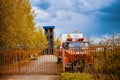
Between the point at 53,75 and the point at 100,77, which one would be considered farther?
the point at 53,75

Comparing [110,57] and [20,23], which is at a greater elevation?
[20,23]

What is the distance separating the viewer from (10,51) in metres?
20.5

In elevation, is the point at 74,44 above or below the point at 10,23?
below

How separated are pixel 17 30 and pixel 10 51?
7.47 feet

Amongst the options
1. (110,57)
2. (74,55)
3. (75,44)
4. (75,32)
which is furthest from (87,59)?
(75,32)

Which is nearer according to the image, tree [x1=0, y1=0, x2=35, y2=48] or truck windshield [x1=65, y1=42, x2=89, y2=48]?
tree [x1=0, y1=0, x2=35, y2=48]

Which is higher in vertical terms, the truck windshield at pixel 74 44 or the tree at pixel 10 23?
the tree at pixel 10 23

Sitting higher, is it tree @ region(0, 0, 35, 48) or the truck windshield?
tree @ region(0, 0, 35, 48)

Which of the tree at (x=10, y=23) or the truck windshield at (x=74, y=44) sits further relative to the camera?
the truck windshield at (x=74, y=44)

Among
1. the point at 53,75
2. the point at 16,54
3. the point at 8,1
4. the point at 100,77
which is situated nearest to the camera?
the point at 100,77

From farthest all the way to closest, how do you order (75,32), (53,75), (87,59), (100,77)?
(75,32), (53,75), (87,59), (100,77)

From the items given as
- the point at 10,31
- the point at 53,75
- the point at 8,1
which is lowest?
the point at 53,75

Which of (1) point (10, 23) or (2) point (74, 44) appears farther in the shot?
(2) point (74, 44)

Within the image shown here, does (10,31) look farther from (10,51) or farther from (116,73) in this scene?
(116,73)
